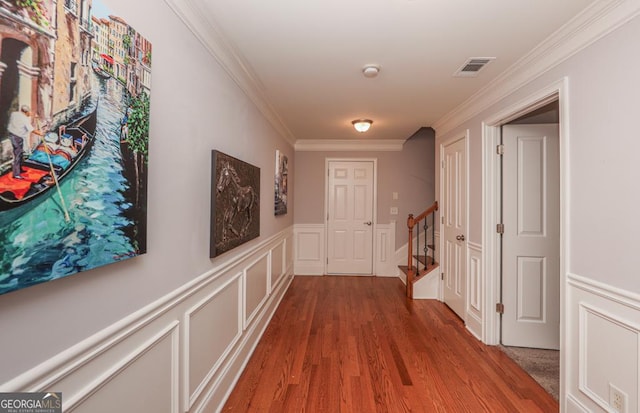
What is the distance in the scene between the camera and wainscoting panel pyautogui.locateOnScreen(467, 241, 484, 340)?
2.97m

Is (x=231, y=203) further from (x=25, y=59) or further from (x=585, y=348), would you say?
(x=585, y=348)

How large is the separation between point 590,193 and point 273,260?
2.96m

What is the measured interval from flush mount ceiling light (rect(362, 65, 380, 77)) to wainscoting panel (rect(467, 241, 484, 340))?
192 centimetres

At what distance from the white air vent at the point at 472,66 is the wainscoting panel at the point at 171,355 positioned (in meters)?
2.29

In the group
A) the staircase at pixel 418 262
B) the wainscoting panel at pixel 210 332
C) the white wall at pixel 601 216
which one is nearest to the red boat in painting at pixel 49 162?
the wainscoting panel at pixel 210 332

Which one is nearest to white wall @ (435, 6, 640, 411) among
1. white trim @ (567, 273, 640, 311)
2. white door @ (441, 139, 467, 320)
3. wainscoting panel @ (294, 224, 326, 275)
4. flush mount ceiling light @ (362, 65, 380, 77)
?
white trim @ (567, 273, 640, 311)

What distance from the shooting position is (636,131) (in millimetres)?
1468

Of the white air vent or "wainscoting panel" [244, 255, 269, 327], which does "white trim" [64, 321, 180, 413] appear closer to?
"wainscoting panel" [244, 255, 269, 327]

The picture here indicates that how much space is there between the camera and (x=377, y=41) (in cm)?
196

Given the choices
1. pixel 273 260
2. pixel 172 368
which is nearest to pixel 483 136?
pixel 273 260

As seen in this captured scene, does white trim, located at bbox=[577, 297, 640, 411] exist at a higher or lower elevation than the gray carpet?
higher

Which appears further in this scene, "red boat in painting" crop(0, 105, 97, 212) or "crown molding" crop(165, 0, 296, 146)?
"crown molding" crop(165, 0, 296, 146)

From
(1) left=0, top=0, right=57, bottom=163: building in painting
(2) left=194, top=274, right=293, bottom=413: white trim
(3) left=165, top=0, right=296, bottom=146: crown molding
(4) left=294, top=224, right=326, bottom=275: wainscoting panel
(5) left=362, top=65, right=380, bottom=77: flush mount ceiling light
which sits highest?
(5) left=362, top=65, right=380, bottom=77: flush mount ceiling light

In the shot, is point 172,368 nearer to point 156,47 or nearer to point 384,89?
point 156,47
